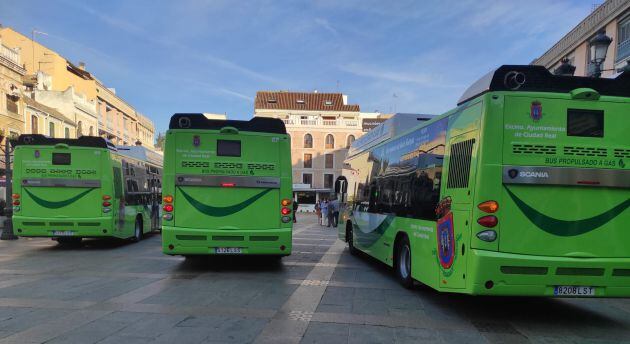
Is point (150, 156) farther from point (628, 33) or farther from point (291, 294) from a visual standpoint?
point (628, 33)

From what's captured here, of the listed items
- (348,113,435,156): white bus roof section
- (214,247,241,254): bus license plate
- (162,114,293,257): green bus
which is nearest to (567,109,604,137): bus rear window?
(348,113,435,156): white bus roof section

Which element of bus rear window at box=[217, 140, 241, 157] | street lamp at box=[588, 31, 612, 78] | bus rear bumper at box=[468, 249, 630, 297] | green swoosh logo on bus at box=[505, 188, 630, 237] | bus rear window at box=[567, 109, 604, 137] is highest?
street lamp at box=[588, 31, 612, 78]

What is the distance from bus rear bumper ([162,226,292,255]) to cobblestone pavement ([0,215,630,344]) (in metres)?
0.49

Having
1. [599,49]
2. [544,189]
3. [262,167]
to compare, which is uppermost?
[599,49]

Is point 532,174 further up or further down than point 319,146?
further down

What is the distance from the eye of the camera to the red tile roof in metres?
69.4

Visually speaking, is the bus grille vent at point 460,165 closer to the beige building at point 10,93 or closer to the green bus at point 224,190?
the green bus at point 224,190

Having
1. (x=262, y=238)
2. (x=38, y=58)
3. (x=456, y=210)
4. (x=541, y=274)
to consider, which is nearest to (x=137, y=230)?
(x=262, y=238)

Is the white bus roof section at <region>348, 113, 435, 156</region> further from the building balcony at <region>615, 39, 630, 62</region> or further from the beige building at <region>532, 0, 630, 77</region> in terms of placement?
the building balcony at <region>615, 39, 630, 62</region>

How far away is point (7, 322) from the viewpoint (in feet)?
17.2

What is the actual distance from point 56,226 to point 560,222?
38.2 ft

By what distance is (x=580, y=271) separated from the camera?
201 inches

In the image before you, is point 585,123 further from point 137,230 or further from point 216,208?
point 137,230

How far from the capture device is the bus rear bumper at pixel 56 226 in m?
11.5
